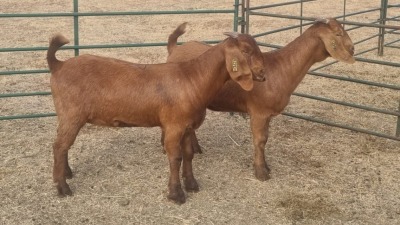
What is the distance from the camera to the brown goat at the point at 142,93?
4.29 m

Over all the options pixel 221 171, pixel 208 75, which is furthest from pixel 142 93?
pixel 221 171

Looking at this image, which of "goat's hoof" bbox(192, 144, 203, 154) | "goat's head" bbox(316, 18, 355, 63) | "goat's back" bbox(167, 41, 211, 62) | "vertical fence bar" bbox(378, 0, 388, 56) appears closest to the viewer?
"goat's head" bbox(316, 18, 355, 63)

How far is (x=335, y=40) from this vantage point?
4.80 meters

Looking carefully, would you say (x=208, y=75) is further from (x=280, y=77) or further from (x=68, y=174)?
(x=68, y=174)

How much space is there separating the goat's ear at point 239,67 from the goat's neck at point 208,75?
139 millimetres

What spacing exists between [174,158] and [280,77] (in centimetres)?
134

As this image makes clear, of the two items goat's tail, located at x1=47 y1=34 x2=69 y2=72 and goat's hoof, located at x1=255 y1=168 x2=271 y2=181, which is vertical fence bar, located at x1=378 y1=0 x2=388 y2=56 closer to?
goat's hoof, located at x1=255 y1=168 x2=271 y2=181

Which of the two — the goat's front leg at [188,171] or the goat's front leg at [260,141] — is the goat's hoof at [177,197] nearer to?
the goat's front leg at [188,171]

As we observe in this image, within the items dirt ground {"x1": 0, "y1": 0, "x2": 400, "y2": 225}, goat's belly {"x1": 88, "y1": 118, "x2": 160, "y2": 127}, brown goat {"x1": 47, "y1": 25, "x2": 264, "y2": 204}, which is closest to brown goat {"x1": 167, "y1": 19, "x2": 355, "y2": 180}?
dirt ground {"x1": 0, "y1": 0, "x2": 400, "y2": 225}

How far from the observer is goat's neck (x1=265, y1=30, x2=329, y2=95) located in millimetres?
Answer: 4914

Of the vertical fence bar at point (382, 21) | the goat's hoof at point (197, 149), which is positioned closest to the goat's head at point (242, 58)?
the goat's hoof at point (197, 149)

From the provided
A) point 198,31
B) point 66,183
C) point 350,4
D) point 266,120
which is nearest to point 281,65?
point 266,120

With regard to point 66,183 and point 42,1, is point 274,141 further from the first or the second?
point 42,1

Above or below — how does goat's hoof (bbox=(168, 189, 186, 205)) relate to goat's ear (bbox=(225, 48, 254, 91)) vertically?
below
